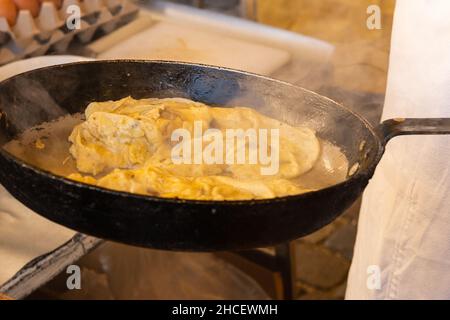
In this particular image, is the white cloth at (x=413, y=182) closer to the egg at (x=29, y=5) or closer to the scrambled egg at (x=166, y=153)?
the scrambled egg at (x=166, y=153)

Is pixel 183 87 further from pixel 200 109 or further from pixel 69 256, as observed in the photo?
pixel 69 256

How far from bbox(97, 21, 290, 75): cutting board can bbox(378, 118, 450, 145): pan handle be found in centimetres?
105

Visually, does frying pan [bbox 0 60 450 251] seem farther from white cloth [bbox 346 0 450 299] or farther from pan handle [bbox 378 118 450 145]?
white cloth [bbox 346 0 450 299]

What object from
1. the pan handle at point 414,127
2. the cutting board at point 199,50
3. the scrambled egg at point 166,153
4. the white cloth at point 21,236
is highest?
the cutting board at point 199,50

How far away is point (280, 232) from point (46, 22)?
4.96 ft

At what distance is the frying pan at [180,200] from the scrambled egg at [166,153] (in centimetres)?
6

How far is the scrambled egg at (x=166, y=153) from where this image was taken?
3.20ft

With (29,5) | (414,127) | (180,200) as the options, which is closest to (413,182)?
(414,127)

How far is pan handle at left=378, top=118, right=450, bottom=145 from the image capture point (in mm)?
951

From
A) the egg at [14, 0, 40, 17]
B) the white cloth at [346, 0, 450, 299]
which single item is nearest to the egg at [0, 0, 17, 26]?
the egg at [14, 0, 40, 17]

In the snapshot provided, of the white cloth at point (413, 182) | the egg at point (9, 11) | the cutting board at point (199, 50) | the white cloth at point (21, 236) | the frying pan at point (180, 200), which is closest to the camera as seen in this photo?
the frying pan at point (180, 200)

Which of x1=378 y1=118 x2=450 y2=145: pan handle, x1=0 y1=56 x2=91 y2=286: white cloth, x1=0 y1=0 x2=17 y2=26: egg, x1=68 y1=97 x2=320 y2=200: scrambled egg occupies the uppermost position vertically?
x1=0 y1=0 x2=17 y2=26: egg

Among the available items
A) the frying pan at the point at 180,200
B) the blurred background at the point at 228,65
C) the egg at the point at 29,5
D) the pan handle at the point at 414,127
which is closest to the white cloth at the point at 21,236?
the frying pan at the point at 180,200

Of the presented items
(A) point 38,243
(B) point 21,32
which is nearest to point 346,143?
(A) point 38,243
